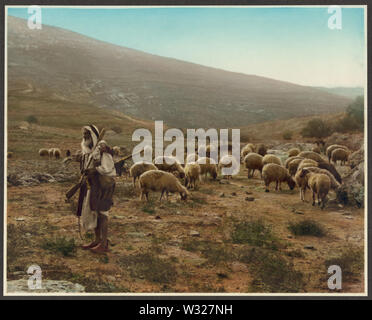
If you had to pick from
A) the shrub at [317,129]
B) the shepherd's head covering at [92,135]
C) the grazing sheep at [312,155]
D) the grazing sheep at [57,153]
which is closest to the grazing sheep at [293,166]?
the grazing sheep at [312,155]

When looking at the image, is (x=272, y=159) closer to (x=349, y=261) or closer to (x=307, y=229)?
(x=307, y=229)

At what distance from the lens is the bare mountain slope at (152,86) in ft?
36.2

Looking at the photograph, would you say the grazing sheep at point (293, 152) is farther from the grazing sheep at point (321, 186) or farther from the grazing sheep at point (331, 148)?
the grazing sheep at point (321, 186)

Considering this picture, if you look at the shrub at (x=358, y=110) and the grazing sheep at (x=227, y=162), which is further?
the grazing sheep at (x=227, y=162)

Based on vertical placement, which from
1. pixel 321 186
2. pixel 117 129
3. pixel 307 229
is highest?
pixel 117 129

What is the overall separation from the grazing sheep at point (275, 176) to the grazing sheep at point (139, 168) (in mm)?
3016

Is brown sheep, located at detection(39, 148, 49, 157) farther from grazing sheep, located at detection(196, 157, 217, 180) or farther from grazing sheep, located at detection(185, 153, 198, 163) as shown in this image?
grazing sheep, located at detection(196, 157, 217, 180)

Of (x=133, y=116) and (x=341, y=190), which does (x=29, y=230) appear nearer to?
(x=133, y=116)

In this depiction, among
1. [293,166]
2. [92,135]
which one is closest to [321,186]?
[293,166]

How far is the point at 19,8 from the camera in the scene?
1057 cm

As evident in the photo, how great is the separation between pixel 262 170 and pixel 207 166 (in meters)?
1.52

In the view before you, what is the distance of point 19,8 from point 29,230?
19.2 ft

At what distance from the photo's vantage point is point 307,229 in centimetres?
1018

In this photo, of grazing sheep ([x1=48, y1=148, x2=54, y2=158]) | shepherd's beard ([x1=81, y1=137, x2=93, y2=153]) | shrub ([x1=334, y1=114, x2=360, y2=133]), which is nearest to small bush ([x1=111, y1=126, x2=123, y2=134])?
shepherd's beard ([x1=81, y1=137, x2=93, y2=153])
